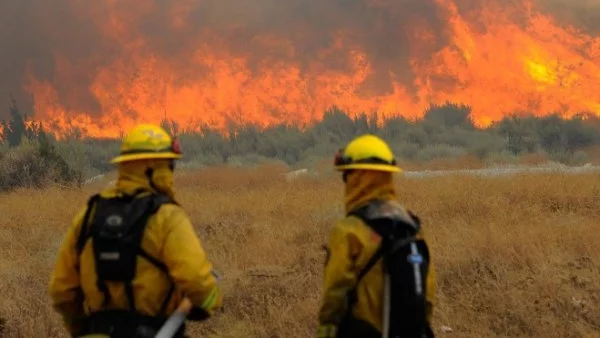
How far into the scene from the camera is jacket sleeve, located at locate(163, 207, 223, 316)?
9.36 feet

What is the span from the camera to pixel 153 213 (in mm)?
2902

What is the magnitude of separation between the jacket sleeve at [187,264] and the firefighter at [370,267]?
0.57 m

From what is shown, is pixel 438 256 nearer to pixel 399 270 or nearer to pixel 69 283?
pixel 399 270

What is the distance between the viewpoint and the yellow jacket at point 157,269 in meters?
2.87

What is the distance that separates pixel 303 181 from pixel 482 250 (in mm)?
7992

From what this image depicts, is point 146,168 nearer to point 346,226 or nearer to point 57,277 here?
point 57,277

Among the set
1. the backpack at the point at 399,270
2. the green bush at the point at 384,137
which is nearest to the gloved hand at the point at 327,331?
the backpack at the point at 399,270

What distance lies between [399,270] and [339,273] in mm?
276

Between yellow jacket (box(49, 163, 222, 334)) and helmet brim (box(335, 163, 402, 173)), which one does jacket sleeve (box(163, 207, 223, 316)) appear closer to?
yellow jacket (box(49, 163, 222, 334))

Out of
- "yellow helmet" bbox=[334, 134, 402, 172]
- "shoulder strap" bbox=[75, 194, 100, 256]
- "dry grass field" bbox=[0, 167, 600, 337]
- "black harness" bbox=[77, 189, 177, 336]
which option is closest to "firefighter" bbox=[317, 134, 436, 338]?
"yellow helmet" bbox=[334, 134, 402, 172]

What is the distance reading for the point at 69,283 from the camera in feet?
10.2

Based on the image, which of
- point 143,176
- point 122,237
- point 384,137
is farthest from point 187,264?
point 384,137

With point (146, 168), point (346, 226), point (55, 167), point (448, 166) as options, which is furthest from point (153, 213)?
point (448, 166)

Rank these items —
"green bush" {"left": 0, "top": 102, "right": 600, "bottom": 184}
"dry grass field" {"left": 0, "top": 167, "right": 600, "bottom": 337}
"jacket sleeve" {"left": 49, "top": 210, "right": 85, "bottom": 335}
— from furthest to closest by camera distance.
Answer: "green bush" {"left": 0, "top": 102, "right": 600, "bottom": 184} < "dry grass field" {"left": 0, "top": 167, "right": 600, "bottom": 337} < "jacket sleeve" {"left": 49, "top": 210, "right": 85, "bottom": 335}
